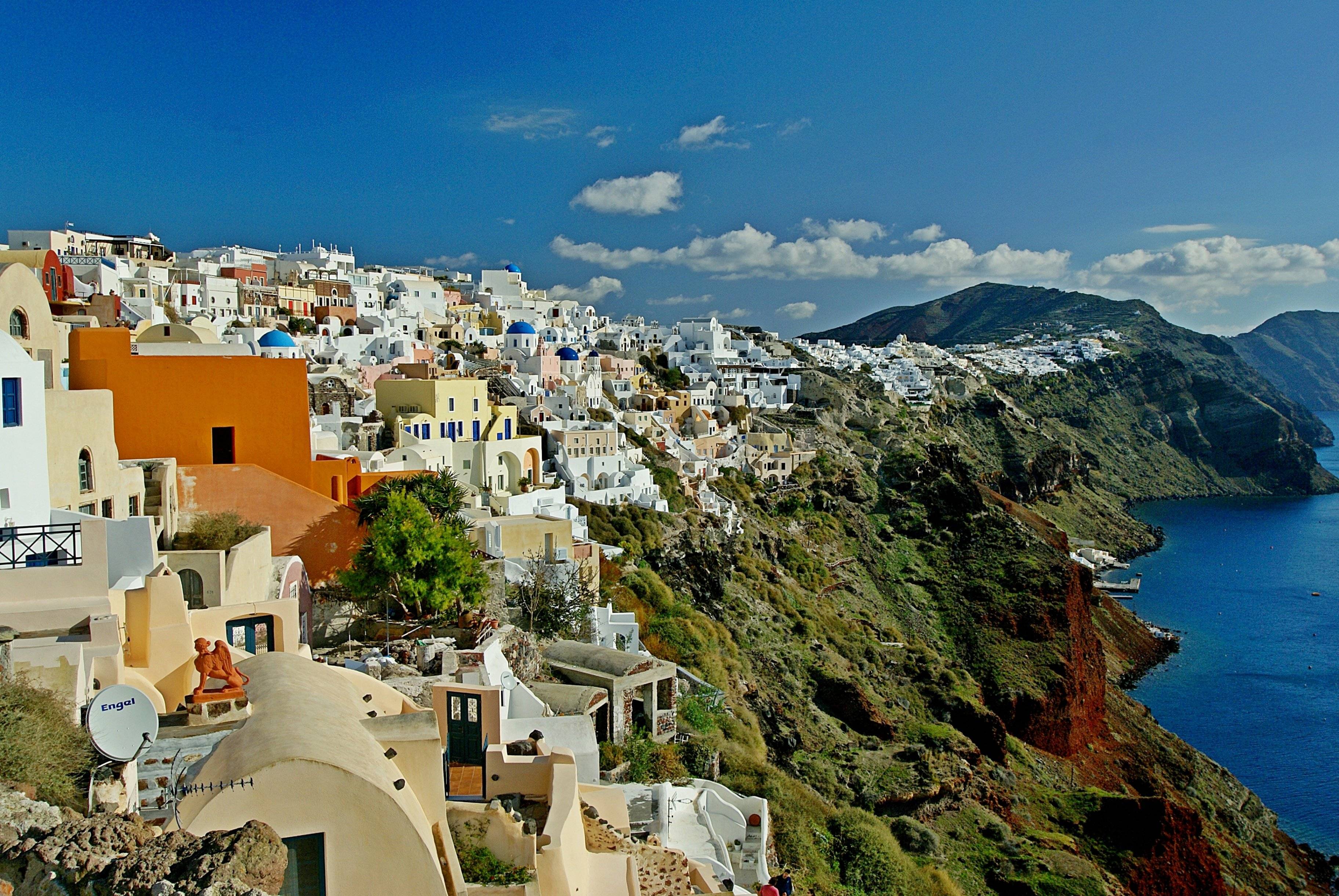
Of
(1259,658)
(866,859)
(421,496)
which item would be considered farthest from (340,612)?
(1259,658)

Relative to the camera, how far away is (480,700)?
10195 mm

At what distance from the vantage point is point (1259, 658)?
52906 millimetres

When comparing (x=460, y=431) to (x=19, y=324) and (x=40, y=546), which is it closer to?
(x=19, y=324)

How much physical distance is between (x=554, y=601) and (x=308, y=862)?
11.7 meters

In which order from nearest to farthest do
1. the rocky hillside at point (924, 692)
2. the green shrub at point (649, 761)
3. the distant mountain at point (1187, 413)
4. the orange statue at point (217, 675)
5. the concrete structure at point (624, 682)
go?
1. the orange statue at point (217, 675)
2. the green shrub at point (649, 761)
3. the concrete structure at point (624, 682)
4. the rocky hillside at point (924, 692)
5. the distant mountain at point (1187, 413)

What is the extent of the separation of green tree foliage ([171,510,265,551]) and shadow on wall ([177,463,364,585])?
0.46 metres

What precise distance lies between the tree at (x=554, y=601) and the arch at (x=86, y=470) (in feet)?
24.6

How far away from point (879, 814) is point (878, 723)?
7356 millimetres

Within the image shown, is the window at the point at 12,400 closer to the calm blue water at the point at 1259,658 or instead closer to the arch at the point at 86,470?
the arch at the point at 86,470

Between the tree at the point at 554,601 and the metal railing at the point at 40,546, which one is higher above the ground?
the metal railing at the point at 40,546

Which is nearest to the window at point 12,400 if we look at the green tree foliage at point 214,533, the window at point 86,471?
the window at point 86,471

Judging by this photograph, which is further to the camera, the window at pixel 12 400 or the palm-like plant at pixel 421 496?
the palm-like plant at pixel 421 496

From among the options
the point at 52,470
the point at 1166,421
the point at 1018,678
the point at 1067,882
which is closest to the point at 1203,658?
the point at 1018,678

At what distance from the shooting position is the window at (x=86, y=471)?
12.5 meters
